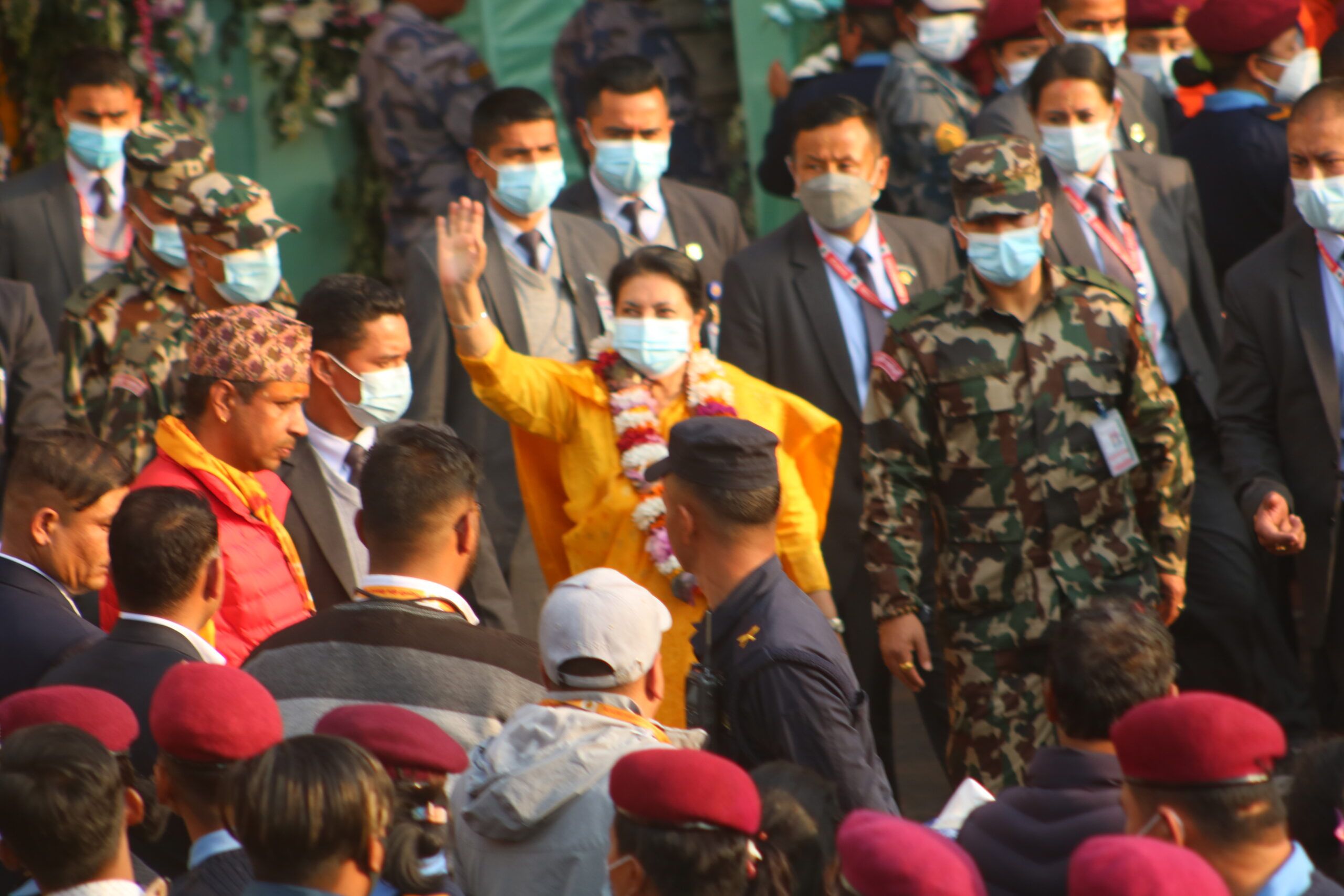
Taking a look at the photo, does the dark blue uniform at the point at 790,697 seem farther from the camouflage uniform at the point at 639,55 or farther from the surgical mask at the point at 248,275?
the camouflage uniform at the point at 639,55

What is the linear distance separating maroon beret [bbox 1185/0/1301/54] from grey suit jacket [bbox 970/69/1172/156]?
13.3 inches

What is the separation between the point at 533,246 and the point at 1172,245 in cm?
254

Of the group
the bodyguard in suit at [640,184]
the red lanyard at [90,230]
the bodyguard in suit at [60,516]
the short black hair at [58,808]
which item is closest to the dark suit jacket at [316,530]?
the bodyguard in suit at [60,516]

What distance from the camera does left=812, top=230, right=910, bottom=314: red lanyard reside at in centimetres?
669

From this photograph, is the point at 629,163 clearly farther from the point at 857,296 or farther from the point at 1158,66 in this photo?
the point at 1158,66

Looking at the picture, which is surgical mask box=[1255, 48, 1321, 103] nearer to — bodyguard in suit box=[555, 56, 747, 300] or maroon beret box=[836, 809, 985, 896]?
bodyguard in suit box=[555, 56, 747, 300]

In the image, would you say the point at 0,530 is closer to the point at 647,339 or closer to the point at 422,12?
the point at 647,339

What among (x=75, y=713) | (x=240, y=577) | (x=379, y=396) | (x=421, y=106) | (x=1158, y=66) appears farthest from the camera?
(x=421, y=106)

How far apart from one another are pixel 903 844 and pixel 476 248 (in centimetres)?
323

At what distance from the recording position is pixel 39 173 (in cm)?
796

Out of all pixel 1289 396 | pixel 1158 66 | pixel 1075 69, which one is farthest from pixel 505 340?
pixel 1158 66

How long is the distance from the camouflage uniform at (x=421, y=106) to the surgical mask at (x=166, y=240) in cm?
293

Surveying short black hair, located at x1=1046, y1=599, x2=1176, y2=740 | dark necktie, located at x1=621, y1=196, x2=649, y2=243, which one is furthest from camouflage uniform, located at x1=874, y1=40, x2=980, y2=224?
short black hair, located at x1=1046, y1=599, x2=1176, y2=740

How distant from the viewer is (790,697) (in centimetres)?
368
